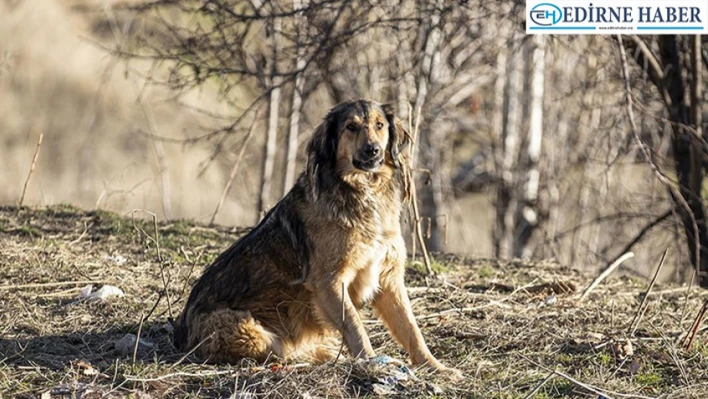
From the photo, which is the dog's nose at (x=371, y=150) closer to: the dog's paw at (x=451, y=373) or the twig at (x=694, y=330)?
the dog's paw at (x=451, y=373)

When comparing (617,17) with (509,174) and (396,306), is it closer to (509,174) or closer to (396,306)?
(396,306)

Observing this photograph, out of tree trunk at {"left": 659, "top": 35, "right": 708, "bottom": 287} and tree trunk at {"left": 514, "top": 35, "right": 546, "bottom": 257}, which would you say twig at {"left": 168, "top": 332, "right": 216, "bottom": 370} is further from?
tree trunk at {"left": 514, "top": 35, "right": 546, "bottom": 257}

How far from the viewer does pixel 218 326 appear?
564cm

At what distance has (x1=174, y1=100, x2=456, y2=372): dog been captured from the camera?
A: 566cm

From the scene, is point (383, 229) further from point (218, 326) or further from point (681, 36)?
point (681, 36)

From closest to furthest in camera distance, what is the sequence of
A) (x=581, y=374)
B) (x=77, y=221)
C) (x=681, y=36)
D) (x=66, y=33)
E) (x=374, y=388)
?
1. (x=374, y=388)
2. (x=581, y=374)
3. (x=77, y=221)
4. (x=681, y=36)
5. (x=66, y=33)

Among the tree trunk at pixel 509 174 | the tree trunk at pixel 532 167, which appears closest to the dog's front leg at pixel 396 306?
the tree trunk at pixel 532 167

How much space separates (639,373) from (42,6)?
21005 mm

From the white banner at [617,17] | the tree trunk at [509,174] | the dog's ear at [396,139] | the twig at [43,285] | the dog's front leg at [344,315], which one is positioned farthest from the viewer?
the tree trunk at [509,174]

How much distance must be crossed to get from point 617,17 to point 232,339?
5756 mm

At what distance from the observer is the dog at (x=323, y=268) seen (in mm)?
5656

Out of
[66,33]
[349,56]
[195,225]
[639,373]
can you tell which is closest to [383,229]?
[639,373]

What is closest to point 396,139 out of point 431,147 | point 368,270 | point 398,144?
point 398,144

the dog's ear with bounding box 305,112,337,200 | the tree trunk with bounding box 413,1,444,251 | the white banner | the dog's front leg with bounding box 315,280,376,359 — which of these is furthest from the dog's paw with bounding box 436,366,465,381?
the tree trunk with bounding box 413,1,444,251
